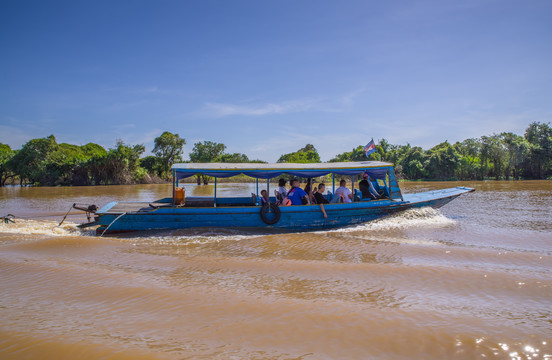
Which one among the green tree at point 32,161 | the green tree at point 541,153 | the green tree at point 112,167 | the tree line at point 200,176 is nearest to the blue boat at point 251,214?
the tree line at point 200,176

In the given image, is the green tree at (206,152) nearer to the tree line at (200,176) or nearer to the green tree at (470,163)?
the tree line at (200,176)

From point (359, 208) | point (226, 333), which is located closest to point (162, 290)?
point (226, 333)

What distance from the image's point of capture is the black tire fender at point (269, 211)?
912cm

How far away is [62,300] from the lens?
13.6ft

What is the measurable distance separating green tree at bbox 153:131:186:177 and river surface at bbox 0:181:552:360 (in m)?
39.6

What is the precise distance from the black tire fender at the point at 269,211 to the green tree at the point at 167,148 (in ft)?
130

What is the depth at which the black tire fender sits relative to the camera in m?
9.12

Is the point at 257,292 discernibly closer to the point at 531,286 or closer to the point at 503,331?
the point at 503,331

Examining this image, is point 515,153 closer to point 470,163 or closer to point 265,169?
point 470,163

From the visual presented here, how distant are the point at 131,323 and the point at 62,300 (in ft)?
4.53

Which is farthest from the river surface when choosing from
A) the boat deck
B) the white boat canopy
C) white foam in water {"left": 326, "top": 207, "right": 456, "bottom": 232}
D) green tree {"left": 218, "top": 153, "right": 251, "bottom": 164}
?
green tree {"left": 218, "top": 153, "right": 251, "bottom": 164}

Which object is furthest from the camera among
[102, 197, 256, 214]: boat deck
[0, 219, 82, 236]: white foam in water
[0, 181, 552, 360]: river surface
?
[102, 197, 256, 214]: boat deck

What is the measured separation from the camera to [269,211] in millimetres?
9188

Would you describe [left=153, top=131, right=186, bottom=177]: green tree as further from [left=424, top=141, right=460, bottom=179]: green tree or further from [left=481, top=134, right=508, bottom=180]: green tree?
[left=481, top=134, right=508, bottom=180]: green tree
